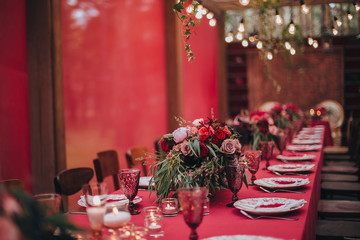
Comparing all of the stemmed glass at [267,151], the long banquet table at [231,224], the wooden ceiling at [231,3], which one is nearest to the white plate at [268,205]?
the long banquet table at [231,224]

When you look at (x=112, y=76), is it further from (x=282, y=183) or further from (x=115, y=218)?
(x=115, y=218)

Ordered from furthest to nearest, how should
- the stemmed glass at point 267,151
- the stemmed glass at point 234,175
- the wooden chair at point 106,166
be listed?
the wooden chair at point 106,166 → the stemmed glass at point 267,151 → the stemmed glass at point 234,175

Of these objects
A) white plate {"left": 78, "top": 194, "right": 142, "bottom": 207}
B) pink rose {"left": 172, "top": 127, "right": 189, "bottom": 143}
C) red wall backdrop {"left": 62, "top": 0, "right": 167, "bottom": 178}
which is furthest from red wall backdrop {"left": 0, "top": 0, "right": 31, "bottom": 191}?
pink rose {"left": 172, "top": 127, "right": 189, "bottom": 143}

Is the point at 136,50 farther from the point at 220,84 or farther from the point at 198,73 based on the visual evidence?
the point at 220,84

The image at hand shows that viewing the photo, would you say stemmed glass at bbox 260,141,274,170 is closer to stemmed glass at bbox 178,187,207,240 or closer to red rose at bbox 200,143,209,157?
red rose at bbox 200,143,209,157

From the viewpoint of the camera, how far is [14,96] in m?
3.05

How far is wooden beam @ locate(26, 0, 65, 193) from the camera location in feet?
10.3

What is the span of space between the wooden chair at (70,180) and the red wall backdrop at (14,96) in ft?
2.59

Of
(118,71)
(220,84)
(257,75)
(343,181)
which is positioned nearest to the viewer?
(343,181)

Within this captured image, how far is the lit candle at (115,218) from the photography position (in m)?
1.26

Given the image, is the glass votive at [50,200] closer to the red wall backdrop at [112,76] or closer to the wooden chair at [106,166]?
the wooden chair at [106,166]

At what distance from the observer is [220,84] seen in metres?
9.49

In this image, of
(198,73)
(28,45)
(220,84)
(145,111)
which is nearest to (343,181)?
(145,111)

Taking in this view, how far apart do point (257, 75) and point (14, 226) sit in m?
9.97
